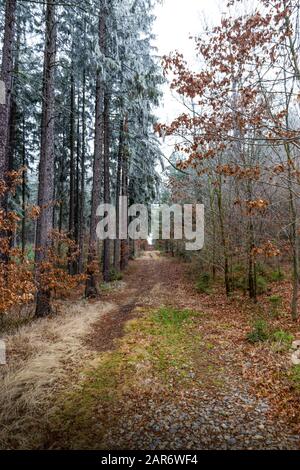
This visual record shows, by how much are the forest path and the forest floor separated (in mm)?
16

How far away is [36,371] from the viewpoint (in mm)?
5109

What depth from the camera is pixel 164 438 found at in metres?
3.65

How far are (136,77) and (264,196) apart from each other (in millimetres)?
6457

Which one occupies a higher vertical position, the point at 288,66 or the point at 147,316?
the point at 288,66

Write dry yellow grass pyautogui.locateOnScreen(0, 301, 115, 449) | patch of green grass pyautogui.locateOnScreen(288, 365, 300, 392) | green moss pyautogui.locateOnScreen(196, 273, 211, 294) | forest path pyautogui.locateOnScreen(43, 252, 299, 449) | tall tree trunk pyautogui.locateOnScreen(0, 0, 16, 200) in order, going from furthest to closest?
green moss pyautogui.locateOnScreen(196, 273, 211, 294)
tall tree trunk pyautogui.locateOnScreen(0, 0, 16, 200)
patch of green grass pyautogui.locateOnScreen(288, 365, 300, 392)
dry yellow grass pyautogui.locateOnScreen(0, 301, 115, 449)
forest path pyautogui.locateOnScreen(43, 252, 299, 449)

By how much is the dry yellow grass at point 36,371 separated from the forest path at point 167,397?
0.28 meters

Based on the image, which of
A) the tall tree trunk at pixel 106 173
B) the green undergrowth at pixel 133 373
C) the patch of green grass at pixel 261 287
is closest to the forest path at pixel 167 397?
the green undergrowth at pixel 133 373

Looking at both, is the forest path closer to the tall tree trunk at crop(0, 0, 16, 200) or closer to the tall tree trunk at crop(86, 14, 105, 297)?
the tall tree trunk at crop(86, 14, 105, 297)

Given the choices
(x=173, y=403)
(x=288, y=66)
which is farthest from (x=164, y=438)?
(x=288, y=66)

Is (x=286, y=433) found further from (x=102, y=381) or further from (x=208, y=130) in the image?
(x=208, y=130)

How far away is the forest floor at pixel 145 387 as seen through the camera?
145 inches

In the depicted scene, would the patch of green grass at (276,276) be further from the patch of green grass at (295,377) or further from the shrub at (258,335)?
the patch of green grass at (295,377)

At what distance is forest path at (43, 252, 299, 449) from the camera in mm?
3629

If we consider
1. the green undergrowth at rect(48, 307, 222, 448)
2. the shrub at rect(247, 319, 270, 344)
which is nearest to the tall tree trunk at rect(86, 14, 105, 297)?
the green undergrowth at rect(48, 307, 222, 448)
